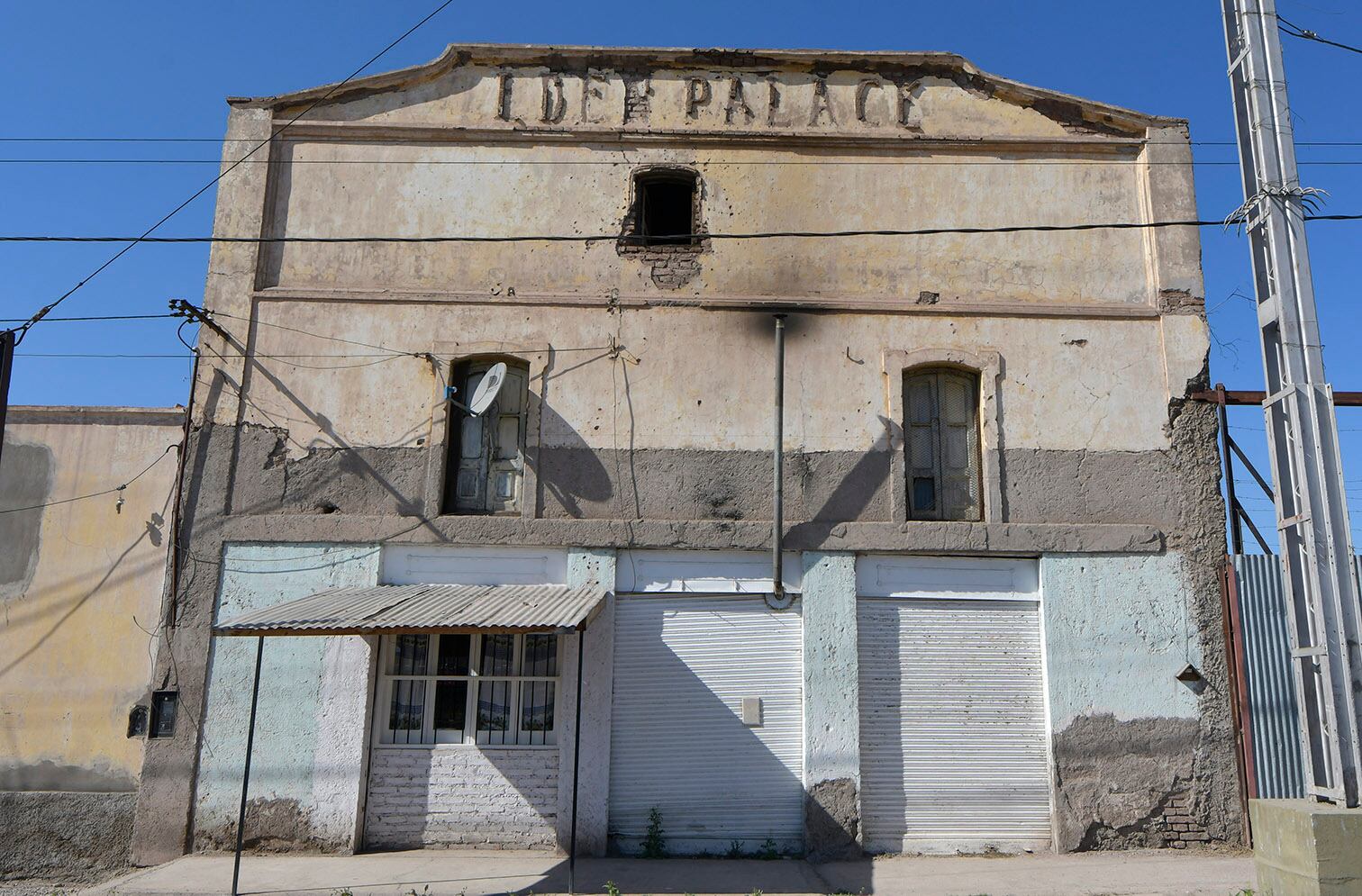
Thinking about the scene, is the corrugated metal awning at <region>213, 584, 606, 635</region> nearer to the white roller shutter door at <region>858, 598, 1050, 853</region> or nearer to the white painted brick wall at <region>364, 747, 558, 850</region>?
the white painted brick wall at <region>364, 747, 558, 850</region>

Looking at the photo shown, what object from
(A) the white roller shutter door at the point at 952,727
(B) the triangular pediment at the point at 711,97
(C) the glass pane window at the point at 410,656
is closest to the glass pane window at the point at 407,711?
(C) the glass pane window at the point at 410,656

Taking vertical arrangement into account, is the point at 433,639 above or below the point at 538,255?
below

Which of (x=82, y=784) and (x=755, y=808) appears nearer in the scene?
(x=755, y=808)

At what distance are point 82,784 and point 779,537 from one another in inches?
320

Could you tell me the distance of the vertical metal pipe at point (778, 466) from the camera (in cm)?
1039

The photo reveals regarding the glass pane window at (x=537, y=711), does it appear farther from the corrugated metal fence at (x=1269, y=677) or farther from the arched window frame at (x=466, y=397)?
the corrugated metal fence at (x=1269, y=677)

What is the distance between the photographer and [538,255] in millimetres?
11312

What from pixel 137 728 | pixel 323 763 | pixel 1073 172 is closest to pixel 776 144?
pixel 1073 172

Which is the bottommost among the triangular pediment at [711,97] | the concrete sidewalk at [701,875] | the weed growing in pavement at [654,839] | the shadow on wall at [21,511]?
the concrete sidewalk at [701,875]

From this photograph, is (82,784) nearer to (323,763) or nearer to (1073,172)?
(323,763)

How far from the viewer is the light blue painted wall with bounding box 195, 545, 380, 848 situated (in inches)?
391

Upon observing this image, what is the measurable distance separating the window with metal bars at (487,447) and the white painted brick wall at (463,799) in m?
2.62

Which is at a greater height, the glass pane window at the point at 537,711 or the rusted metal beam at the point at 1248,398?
the rusted metal beam at the point at 1248,398

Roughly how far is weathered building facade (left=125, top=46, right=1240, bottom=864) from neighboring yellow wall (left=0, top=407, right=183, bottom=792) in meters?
1.23
